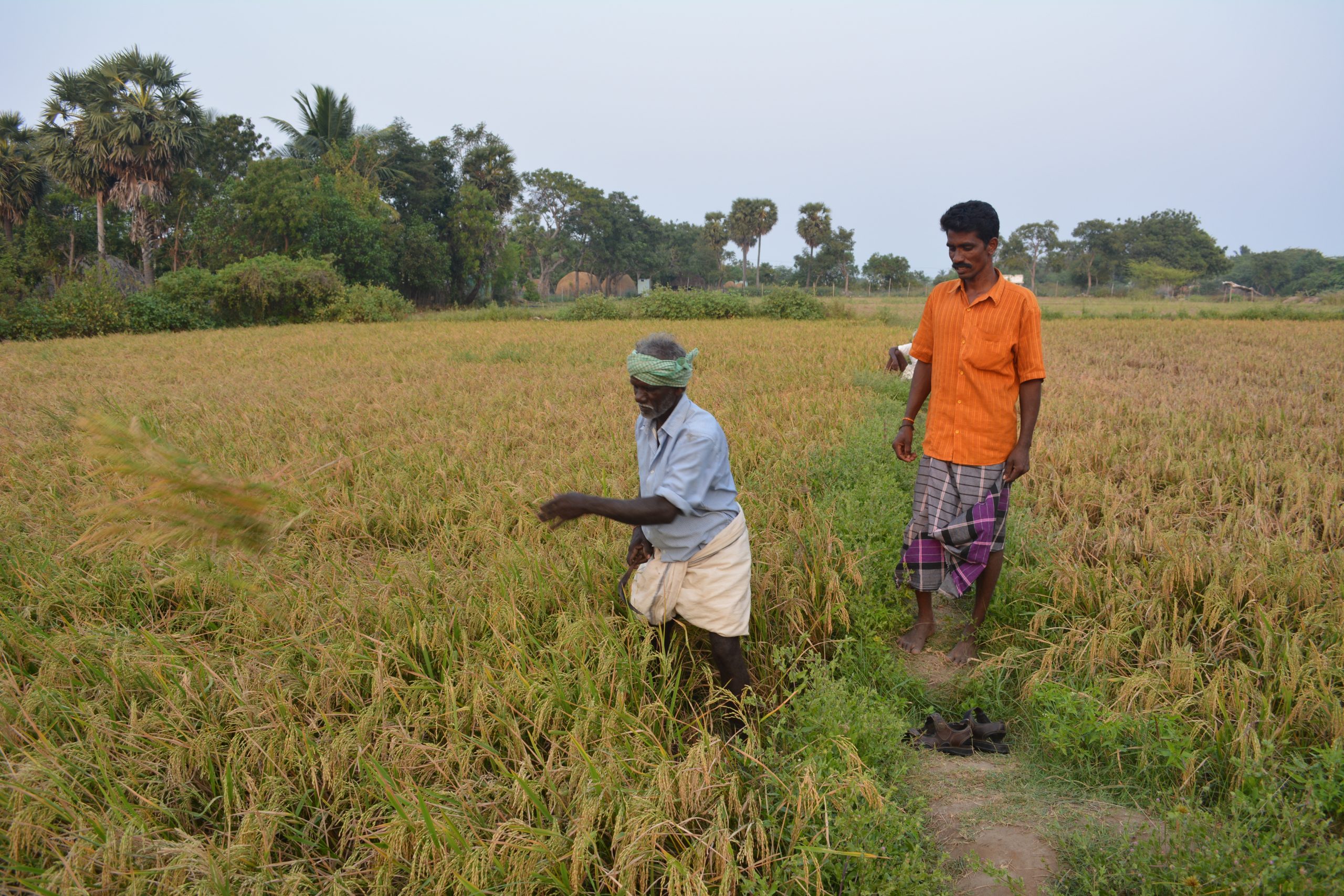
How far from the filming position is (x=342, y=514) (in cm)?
402

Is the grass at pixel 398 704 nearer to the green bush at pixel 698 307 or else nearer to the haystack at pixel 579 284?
the green bush at pixel 698 307

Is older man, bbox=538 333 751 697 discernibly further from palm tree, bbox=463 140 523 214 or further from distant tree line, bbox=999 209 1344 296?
distant tree line, bbox=999 209 1344 296

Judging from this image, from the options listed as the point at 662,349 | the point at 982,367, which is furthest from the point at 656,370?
the point at 982,367

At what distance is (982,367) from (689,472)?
135 cm

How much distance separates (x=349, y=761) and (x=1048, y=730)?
2074 millimetres

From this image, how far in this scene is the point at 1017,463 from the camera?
2834mm

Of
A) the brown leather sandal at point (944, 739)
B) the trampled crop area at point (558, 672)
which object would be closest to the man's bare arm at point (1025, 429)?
the trampled crop area at point (558, 672)

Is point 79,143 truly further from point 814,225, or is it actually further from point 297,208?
point 814,225

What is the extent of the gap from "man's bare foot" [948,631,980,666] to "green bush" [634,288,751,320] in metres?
21.2

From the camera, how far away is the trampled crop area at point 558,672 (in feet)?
6.06

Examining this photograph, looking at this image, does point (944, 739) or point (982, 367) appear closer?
point (944, 739)

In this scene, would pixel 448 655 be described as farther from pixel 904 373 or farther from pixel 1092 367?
pixel 1092 367

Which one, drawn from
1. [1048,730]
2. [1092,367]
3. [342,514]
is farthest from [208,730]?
[1092,367]

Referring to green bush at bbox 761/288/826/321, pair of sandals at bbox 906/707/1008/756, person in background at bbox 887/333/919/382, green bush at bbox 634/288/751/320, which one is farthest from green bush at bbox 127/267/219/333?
pair of sandals at bbox 906/707/1008/756
